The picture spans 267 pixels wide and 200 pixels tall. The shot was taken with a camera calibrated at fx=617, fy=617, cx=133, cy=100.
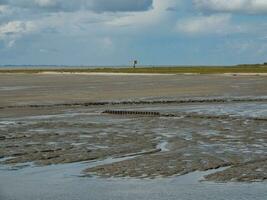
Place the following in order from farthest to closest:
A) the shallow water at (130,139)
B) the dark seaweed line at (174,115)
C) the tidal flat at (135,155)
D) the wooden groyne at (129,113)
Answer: the wooden groyne at (129,113), the dark seaweed line at (174,115), the tidal flat at (135,155), the shallow water at (130,139)

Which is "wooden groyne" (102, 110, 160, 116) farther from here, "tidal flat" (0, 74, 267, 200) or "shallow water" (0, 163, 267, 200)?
"shallow water" (0, 163, 267, 200)

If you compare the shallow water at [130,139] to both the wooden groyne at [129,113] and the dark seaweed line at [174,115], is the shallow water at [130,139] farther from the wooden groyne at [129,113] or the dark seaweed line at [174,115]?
the dark seaweed line at [174,115]

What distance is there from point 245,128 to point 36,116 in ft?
36.7

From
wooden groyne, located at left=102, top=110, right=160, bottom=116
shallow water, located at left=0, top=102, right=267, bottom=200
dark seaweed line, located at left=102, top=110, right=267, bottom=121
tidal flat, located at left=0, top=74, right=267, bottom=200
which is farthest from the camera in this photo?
wooden groyne, located at left=102, top=110, right=160, bottom=116

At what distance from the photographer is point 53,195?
11766mm

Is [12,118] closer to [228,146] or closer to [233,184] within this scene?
[228,146]

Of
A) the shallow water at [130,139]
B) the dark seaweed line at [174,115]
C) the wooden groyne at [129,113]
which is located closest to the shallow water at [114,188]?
the shallow water at [130,139]

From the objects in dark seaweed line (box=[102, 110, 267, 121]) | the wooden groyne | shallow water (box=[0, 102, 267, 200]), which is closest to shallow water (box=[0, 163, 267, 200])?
shallow water (box=[0, 102, 267, 200])

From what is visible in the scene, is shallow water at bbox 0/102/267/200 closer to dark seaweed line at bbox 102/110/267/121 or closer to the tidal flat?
the tidal flat

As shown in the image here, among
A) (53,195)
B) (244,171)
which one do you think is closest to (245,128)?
(244,171)

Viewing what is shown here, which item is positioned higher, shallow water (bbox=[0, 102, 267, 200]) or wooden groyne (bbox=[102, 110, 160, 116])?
shallow water (bbox=[0, 102, 267, 200])

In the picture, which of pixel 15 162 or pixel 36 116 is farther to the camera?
pixel 36 116

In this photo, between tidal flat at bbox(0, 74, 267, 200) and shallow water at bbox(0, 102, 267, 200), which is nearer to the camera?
shallow water at bbox(0, 102, 267, 200)

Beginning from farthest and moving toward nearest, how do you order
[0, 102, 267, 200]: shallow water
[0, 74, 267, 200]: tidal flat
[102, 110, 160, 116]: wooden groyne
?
[102, 110, 160, 116]: wooden groyne → [0, 74, 267, 200]: tidal flat → [0, 102, 267, 200]: shallow water
